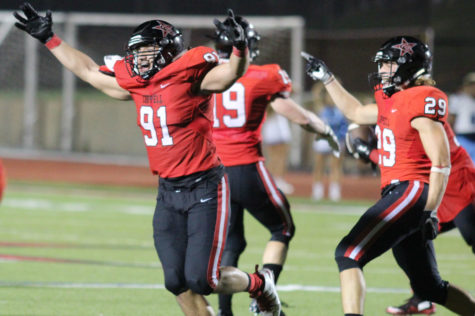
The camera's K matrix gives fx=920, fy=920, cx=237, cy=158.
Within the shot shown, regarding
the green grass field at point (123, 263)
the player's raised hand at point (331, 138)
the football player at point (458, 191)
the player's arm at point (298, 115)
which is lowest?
the green grass field at point (123, 263)

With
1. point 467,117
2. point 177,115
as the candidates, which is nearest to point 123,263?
point 177,115

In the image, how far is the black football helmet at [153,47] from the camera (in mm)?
5523

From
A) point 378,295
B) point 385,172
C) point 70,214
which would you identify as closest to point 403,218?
point 385,172

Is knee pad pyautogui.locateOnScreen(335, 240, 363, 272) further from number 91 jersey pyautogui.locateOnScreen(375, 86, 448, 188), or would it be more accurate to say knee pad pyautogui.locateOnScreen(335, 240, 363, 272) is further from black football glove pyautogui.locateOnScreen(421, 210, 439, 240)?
number 91 jersey pyautogui.locateOnScreen(375, 86, 448, 188)

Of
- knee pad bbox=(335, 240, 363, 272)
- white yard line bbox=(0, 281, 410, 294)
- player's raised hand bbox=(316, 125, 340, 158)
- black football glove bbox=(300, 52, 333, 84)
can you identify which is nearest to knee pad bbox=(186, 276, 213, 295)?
knee pad bbox=(335, 240, 363, 272)

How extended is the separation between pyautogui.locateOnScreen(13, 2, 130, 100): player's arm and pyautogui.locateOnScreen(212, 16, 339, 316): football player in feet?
3.70

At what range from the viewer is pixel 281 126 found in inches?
697

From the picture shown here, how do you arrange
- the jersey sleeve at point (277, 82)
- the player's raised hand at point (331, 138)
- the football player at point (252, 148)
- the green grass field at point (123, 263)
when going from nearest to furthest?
1. the football player at point (252, 148)
2. the jersey sleeve at point (277, 82)
3. the player's raised hand at point (331, 138)
4. the green grass field at point (123, 263)

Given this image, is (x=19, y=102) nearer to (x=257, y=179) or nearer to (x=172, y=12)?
(x=172, y=12)

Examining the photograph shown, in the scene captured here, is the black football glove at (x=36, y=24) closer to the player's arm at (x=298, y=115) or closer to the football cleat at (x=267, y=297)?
the player's arm at (x=298, y=115)

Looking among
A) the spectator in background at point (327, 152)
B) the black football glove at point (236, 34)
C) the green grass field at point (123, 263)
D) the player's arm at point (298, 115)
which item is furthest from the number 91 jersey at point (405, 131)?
the spectator in background at point (327, 152)

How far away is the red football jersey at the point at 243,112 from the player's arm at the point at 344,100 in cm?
64

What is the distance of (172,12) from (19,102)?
4.75m

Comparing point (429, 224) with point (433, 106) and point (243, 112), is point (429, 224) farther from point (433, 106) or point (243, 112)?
point (243, 112)
